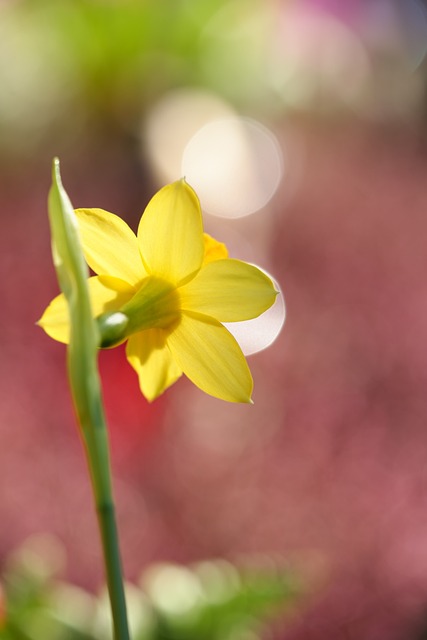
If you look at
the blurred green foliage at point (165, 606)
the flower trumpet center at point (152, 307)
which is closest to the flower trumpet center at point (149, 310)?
the flower trumpet center at point (152, 307)

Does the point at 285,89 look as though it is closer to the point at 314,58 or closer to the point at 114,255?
the point at 314,58

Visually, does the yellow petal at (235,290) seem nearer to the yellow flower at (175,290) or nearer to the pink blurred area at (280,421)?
the yellow flower at (175,290)

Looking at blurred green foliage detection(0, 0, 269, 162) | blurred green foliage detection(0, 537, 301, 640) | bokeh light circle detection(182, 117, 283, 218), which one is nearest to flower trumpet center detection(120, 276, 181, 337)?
blurred green foliage detection(0, 537, 301, 640)

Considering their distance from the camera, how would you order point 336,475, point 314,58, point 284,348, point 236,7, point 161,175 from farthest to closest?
point 314,58, point 236,7, point 161,175, point 284,348, point 336,475

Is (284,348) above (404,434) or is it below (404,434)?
above

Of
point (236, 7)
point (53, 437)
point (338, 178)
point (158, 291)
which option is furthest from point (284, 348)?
point (158, 291)

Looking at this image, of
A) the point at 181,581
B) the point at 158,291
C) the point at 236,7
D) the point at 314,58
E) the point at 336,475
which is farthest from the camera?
the point at 314,58
